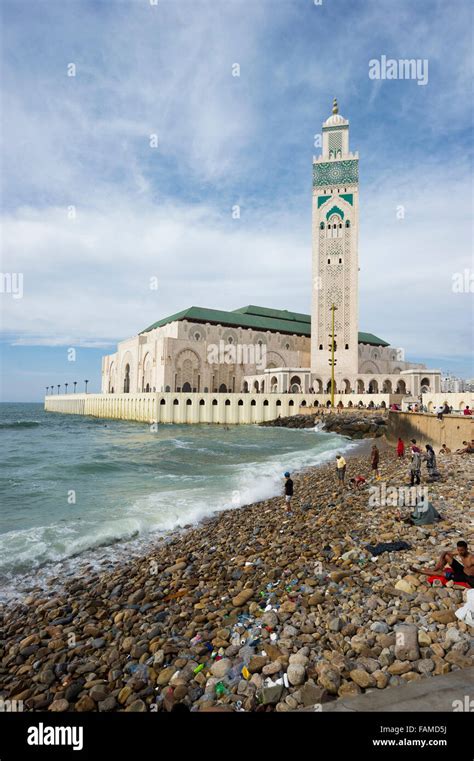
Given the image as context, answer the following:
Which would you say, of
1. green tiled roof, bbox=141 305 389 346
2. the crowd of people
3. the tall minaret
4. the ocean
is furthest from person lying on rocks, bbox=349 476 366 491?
green tiled roof, bbox=141 305 389 346

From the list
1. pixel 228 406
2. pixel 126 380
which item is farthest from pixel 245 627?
pixel 126 380

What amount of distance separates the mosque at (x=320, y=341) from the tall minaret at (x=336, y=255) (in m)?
0.15

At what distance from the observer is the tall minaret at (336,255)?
65.3 metres

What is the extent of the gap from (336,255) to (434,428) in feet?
161

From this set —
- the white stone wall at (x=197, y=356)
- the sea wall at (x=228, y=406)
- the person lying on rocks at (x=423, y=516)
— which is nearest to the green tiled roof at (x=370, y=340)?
the white stone wall at (x=197, y=356)

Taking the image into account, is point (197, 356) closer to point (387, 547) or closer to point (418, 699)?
point (387, 547)

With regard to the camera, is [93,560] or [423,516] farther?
[93,560]

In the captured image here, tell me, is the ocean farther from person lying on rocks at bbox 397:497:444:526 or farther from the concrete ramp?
the concrete ramp

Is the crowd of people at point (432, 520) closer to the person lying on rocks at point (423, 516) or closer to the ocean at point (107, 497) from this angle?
the person lying on rocks at point (423, 516)

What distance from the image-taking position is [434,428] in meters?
23.2

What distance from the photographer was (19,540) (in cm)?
976

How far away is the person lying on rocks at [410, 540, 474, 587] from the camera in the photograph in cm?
533
